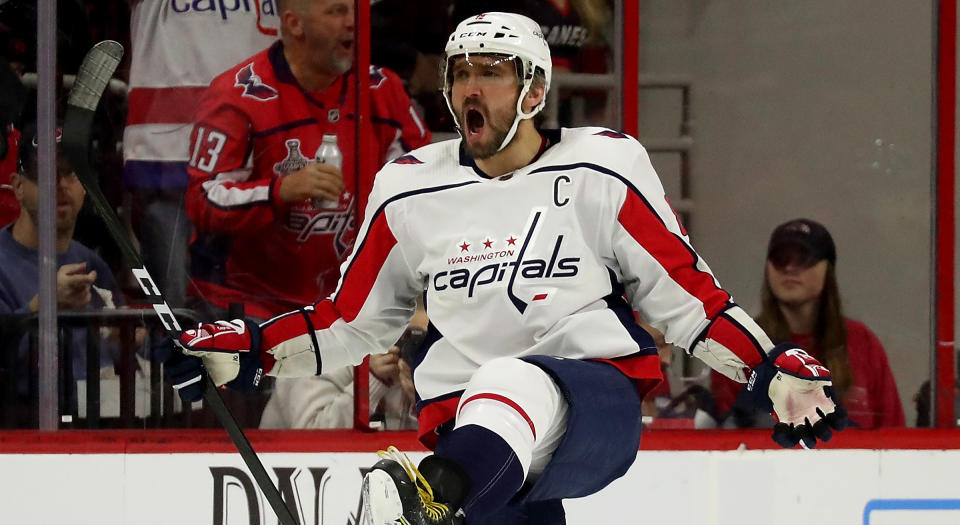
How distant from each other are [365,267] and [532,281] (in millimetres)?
356

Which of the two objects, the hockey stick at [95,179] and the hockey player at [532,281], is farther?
the hockey stick at [95,179]

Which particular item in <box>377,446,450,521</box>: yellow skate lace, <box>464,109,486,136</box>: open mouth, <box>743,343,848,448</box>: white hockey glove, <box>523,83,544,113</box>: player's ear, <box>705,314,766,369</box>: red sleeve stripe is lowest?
<box>377,446,450,521</box>: yellow skate lace

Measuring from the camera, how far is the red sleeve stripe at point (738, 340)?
7.48ft

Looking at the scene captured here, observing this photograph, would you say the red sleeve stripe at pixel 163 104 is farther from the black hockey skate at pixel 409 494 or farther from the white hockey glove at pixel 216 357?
the black hockey skate at pixel 409 494

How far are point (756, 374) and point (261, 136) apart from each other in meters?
1.62

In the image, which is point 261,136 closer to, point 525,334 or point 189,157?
point 189,157

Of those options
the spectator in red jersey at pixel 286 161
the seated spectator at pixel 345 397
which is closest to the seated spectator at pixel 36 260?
the spectator in red jersey at pixel 286 161

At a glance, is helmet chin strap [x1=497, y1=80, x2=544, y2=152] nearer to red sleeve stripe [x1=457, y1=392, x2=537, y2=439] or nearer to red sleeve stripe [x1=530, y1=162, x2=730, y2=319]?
red sleeve stripe [x1=530, y1=162, x2=730, y2=319]

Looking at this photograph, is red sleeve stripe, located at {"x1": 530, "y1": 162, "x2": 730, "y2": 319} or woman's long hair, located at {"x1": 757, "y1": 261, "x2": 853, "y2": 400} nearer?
red sleeve stripe, located at {"x1": 530, "y1": 162, "x2": 730, "y2": 319}

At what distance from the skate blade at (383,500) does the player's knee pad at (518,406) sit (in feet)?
0.63

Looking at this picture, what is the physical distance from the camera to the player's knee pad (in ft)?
6.44

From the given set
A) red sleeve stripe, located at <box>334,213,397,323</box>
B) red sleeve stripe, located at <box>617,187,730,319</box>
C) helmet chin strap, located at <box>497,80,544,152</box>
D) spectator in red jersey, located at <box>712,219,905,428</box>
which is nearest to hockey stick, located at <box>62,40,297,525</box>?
red sleeve stripe, located at <box>334,213,397,323</box>

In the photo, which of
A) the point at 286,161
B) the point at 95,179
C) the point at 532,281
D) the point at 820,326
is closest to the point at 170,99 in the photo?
the point at 286,161

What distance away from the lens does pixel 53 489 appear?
322 cm
